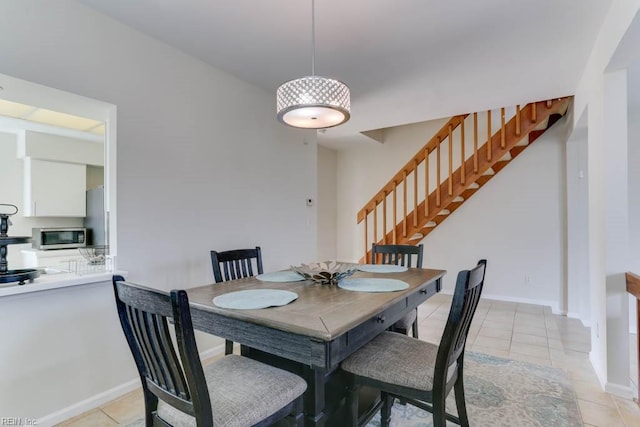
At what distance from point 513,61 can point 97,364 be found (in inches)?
151

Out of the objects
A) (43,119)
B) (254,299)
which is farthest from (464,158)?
(43,119)

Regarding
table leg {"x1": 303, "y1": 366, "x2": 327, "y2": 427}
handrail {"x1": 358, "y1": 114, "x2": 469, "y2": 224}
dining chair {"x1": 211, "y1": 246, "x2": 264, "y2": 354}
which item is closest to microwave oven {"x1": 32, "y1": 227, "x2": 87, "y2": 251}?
dining chair {"x1": 211, "y1": 246, "x2": 264, "y2": 354}

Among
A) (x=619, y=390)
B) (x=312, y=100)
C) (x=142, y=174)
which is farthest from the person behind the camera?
(x=142, y=174)

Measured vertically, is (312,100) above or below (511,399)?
above

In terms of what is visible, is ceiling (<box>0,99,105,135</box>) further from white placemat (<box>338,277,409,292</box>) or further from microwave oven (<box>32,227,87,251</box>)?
white placemat (<box>338,277,409,292</box>)

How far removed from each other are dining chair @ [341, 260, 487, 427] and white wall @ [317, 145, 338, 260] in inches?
175

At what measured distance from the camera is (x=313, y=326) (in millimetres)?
1171

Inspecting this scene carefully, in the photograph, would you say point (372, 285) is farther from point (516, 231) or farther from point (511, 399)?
point (516, 231)

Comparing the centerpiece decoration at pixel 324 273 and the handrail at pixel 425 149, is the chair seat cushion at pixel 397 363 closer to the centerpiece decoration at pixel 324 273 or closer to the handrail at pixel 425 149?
the centerpiece decoration at pixel 324 273

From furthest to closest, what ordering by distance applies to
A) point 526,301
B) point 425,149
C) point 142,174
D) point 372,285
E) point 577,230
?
point 425,149, point 526,301, point 577,230, point 142,174, point 372,285

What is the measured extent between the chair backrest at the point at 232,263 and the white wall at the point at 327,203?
3.60 metres

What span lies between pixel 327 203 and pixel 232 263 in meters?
4.03

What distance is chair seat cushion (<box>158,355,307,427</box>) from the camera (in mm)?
1137

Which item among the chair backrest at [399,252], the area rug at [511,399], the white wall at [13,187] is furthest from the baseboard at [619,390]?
the white wall at [13,187]
